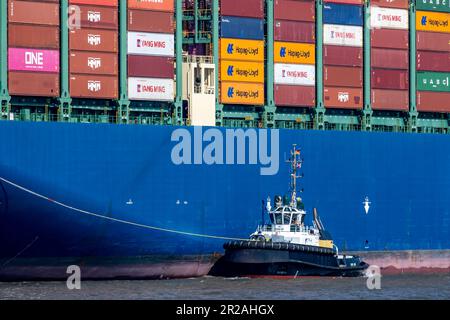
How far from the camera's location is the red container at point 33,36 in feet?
121

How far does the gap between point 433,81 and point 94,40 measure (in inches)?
657

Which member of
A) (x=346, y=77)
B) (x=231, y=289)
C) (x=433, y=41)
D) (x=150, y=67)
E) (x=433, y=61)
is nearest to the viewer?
(x=231, y=289)

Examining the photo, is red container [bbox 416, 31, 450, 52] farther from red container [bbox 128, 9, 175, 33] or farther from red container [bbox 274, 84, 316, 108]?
red container [bbox 128, 9, 175, 33]

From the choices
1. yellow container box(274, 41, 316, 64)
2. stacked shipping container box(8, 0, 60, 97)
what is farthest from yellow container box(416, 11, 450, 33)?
stacked shipping container box(8, 0, 60, 97)

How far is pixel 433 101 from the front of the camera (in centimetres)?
4628

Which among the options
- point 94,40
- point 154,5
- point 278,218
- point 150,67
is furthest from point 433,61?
point 94,40

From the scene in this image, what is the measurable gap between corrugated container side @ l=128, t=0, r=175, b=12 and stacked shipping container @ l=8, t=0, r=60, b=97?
3.16 meters

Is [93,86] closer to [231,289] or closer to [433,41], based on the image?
[231,289]

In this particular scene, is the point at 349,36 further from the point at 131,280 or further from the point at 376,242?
the point at 131,280

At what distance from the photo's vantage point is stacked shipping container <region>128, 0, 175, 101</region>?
128 feet

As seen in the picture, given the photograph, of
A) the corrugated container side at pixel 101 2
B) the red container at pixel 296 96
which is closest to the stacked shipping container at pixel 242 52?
the red container at pixel 296 96

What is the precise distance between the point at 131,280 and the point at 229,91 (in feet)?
30.4

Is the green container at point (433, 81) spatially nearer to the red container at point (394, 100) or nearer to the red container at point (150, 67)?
the red container at point (394, 100)

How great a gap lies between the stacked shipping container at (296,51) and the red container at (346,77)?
3.56ft
